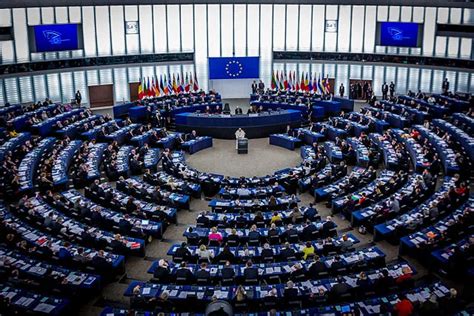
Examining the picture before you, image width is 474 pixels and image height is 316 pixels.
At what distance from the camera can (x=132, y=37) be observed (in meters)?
47.2

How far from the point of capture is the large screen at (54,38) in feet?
137

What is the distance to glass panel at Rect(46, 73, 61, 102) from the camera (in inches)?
1769

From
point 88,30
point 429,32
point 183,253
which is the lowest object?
point 183,253

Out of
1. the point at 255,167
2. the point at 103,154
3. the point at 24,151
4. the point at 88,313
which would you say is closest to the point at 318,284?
the point at 88,313

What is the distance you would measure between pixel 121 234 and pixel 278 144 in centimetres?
1779

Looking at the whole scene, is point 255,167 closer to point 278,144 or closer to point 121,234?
point 278,144

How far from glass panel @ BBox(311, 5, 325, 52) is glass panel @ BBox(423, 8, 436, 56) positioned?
9577 mm

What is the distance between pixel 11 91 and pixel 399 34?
3473cm

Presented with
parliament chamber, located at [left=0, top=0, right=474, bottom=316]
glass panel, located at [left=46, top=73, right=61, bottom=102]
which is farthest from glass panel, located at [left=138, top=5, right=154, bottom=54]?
glass panel, located at [left=46, top=73, right=61, bottom=102]

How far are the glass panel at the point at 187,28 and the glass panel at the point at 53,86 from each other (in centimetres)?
1238

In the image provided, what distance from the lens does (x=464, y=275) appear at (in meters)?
17.5

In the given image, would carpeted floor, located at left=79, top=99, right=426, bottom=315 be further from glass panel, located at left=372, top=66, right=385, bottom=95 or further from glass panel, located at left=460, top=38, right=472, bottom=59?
glass panel, located at left=460, top=38, right=472, bottom=59

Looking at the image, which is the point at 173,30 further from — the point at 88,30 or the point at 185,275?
the point at 185,275

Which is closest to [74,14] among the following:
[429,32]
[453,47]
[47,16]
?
[47,16]
